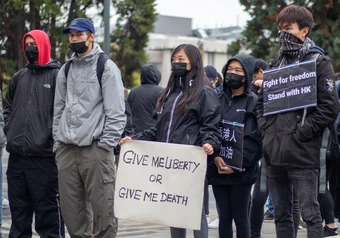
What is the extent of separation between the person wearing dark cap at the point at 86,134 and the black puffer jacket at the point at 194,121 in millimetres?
500

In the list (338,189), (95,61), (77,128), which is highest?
(95,61)

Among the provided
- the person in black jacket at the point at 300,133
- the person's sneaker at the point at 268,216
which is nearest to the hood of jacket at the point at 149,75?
the person's sneaker at the point at 268,216

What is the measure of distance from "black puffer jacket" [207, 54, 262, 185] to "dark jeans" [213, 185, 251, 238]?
70mm

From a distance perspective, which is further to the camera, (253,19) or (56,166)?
(253,19)

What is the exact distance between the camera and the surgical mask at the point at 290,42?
626cm

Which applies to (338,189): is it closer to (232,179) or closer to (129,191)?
(232,179)

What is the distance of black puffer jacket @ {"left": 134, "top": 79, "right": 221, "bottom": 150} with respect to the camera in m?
6.45

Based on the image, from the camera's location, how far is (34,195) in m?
7.23

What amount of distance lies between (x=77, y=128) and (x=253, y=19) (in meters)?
17.8

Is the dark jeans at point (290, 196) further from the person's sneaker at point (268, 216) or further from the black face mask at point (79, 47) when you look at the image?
the person's sneaker at point (268, 216)

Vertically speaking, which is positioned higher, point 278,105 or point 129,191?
point 278,105

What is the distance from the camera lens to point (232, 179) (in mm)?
6727

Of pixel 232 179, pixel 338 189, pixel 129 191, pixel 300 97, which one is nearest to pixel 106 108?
pixel 129 191

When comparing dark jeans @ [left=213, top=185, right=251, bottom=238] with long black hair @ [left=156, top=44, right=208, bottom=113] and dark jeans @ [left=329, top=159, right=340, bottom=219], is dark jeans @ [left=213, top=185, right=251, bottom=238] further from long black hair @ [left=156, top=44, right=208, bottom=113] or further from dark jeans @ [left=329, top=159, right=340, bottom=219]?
dark jeans @ [left=329, top=159, right=340, bottom=219]
